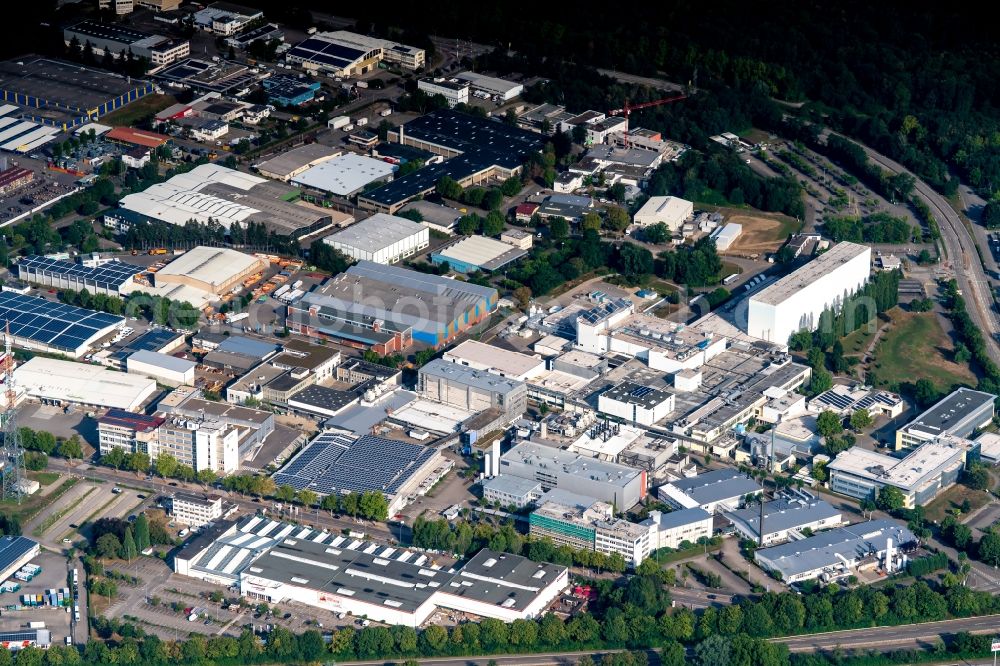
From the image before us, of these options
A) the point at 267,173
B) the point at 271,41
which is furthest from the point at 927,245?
the point at 271,41

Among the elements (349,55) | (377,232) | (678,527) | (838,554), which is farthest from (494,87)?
(838,554)

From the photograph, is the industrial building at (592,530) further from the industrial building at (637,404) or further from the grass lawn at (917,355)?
the grass lawn at (917,355)

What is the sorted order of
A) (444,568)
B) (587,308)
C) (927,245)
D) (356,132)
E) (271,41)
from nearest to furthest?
(444,568), (587,308), (927,245), (356,132), (271,41)

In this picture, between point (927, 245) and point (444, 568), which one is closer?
point (444, 568)

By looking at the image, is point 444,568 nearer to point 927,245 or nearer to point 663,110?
point 927,245

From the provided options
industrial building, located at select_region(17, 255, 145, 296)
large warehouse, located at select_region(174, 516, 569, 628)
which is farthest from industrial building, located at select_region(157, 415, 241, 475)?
industrial building, located at select_region(17, 255, 145, 296)

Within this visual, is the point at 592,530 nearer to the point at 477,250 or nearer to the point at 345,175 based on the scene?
the point at 477,250

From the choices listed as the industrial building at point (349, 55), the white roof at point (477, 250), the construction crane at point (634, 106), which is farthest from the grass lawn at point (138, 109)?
the construction crane at point (634, 106)
